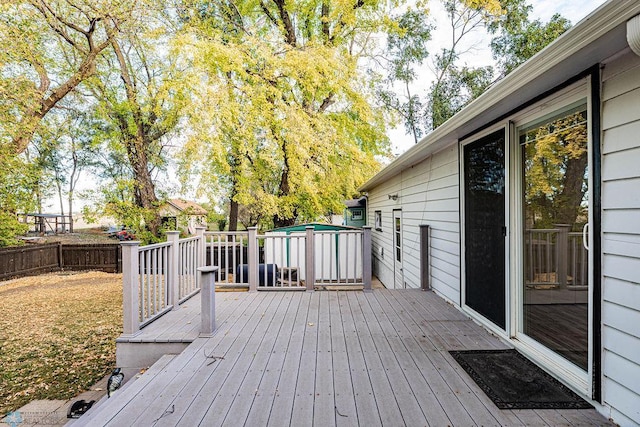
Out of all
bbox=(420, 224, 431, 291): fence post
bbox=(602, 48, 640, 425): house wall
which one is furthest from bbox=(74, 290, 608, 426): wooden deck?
bbox=(420, 224, 431, 291): fence post

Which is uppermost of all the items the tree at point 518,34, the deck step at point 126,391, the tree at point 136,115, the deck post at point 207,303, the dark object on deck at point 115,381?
the tree at point 518,34

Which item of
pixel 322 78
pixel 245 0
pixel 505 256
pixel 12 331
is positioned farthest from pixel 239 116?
pixel 505 256

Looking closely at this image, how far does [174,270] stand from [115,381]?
4.51 feet

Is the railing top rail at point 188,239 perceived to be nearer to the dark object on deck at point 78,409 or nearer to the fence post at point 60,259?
the dark object on deck at point 78,409

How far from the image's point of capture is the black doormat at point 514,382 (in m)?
2.02

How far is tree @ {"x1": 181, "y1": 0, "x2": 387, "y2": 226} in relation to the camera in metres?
8.79

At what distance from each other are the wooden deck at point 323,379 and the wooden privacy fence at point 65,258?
9376 mm

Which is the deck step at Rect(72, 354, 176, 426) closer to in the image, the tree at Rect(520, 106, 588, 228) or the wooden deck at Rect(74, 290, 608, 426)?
the wooden deck at Rect(74, 290, 608, 426)

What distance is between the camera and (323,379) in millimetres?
2305

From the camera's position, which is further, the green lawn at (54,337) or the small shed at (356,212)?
the small shed at (356,212)

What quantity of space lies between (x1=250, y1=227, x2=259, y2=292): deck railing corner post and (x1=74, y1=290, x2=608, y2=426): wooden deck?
1.19 m

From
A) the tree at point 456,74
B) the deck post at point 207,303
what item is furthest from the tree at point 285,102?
the deck post at point 207,303

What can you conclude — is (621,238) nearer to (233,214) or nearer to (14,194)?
(233,214)

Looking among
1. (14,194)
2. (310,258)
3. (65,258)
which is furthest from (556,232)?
(65,258)
